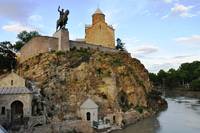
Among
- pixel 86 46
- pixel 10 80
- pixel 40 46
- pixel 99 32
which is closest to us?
pixel 10 80

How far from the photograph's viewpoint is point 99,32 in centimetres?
5491

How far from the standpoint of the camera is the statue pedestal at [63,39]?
151 feet

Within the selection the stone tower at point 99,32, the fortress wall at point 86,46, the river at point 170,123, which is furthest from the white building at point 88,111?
the stone tower at point 99,32

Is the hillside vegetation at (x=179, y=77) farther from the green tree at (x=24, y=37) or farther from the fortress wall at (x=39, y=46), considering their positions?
the fortress wall at (x=39, y=46)

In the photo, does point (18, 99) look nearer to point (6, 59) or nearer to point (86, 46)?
point (6, 59)

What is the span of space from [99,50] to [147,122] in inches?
517

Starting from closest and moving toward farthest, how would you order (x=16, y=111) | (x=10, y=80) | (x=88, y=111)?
(x=16, y=111) → (x=10, y=80) → (x=88, y=111)

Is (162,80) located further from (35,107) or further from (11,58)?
(35,107)

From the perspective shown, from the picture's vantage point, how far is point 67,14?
149 ft

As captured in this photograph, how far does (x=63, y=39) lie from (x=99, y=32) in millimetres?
10073

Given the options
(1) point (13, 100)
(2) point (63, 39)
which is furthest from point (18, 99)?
(2) point (63, 39)

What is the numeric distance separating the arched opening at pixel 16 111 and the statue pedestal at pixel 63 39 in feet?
42.0

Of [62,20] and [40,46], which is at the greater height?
[62,20]

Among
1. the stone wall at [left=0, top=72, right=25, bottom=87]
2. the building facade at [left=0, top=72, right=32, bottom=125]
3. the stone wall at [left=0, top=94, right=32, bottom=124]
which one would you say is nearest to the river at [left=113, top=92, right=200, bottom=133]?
the stone wall at [left=0, top=94, right=32, bottom=124]
